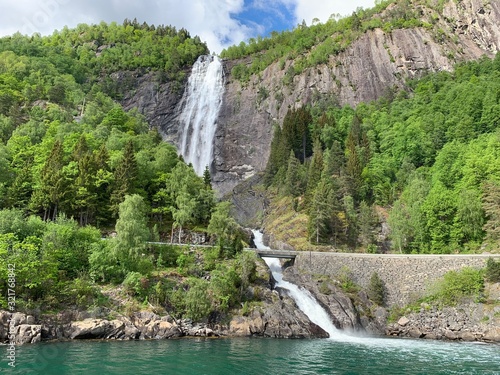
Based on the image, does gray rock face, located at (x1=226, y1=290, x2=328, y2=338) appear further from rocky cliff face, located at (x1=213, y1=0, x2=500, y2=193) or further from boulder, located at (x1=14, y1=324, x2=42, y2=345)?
rocky cliff face, located at (x1=213, y1=0, x2=500, y2=193)

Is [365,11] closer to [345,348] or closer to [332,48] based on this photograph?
[332,48]

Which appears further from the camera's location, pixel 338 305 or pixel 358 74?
pixel 358 74

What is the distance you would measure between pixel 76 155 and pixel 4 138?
22695mm

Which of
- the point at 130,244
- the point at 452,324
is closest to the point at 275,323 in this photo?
the point at 130,244

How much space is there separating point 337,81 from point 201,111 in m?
40.2

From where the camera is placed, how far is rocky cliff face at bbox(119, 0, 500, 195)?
11131 centimetres

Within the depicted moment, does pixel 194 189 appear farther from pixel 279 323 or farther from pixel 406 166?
pixel 406 166

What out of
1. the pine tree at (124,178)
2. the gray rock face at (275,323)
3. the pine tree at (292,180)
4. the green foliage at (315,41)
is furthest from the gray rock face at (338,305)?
the green foliage at (315,41)

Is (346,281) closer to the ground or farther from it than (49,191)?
closer to the ground

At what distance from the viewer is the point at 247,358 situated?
2966cm

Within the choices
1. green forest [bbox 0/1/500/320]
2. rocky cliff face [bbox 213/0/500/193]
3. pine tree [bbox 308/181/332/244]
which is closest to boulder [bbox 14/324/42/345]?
green forest [bbox 0/1/500/320]

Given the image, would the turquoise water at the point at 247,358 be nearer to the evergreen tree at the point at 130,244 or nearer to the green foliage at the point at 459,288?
the green foliage at the point at 459,288

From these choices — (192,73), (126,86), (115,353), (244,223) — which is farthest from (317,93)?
(115,353)

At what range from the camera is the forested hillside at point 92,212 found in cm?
3897
